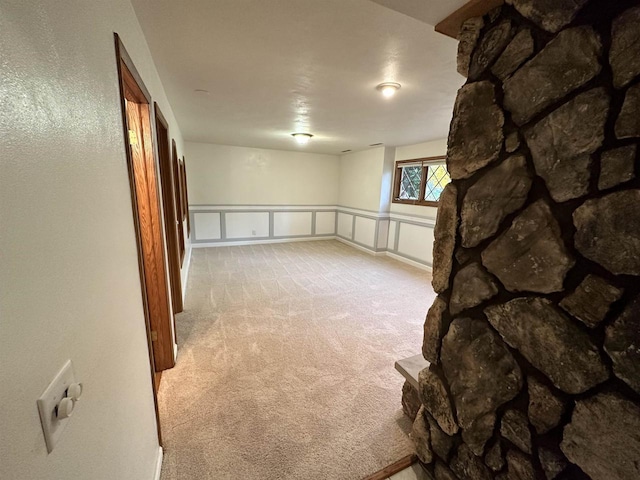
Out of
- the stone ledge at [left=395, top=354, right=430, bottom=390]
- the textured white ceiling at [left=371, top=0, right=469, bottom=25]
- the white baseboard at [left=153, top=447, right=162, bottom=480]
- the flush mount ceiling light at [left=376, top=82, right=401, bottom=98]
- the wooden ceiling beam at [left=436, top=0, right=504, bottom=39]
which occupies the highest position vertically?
the flush mount ceiling light at [left=376, top=82, right=401, bottom=98]

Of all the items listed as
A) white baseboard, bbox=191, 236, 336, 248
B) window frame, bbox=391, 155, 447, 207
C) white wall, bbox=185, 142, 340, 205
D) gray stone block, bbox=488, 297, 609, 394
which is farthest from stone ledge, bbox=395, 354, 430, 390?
white wall, bbox=185, 142, 340, 205

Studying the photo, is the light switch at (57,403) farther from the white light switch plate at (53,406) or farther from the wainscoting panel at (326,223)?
the wainscoting panel at (326,223)

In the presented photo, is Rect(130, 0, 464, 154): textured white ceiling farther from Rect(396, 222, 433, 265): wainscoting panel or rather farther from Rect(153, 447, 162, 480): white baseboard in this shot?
Rect(153, 447, 162, 480): white baseboard

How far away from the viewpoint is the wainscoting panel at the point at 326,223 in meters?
7.00

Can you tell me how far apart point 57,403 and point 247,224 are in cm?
582

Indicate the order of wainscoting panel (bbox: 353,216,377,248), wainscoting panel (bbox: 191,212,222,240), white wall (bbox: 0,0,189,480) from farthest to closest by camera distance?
wainscoting panel (bbox: 353,216,377,248)
wainscoting panel (bbox: 191,212,222,240)
white wall (bbox: 0,0,189,480)

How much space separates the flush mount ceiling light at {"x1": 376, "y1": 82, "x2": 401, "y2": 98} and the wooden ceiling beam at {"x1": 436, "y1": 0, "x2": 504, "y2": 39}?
3.41ft

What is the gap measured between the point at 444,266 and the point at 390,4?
43.1 inches

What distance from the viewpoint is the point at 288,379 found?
2.01 m

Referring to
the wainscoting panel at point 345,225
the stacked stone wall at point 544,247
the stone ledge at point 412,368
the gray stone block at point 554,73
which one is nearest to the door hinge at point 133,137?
the stacked stone wall at point 544,247

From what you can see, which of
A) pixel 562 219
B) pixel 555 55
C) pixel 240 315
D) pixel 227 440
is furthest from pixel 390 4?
pixel 240 315

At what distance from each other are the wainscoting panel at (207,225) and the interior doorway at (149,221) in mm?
4022

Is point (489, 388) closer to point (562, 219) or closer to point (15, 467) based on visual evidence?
point (562, 219)

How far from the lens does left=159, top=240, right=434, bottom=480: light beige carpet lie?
1440 mm
